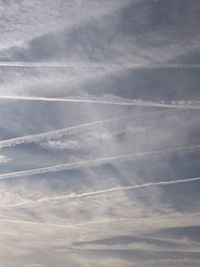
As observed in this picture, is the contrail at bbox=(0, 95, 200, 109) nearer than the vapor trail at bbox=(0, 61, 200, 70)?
No

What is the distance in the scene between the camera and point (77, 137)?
1096cm

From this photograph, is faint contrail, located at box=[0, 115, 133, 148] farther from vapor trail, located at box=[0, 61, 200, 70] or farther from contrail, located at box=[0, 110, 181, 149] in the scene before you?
vapor trail, located at box=[0, 61, 200, 70]

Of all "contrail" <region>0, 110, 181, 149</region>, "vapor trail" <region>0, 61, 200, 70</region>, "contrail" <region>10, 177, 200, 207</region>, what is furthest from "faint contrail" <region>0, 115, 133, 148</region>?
"contrail" <region>10, 177, 200, 207</region>

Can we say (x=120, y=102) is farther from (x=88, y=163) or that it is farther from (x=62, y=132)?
(x=88, y=163)

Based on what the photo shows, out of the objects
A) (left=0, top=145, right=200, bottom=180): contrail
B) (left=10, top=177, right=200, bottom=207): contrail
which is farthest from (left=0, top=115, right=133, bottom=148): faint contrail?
(left=10, top=177, right=200, bottom=207): contrail

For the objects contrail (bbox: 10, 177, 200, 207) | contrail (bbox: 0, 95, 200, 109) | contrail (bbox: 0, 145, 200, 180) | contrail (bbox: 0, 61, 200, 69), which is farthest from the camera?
contrail (bbox: 10, 177, 200, 207)

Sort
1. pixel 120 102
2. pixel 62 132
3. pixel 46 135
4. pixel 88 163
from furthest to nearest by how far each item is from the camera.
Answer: pixel 88 163 < pixel 46 135 < pixel 62 132 < pixel 120 102

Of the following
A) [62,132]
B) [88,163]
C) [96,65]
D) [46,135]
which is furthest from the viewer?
[88,163]

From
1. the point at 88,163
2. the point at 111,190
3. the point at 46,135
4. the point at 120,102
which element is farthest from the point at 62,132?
the point at 111,190

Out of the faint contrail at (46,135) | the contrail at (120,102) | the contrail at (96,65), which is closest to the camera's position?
the contrail at (96,65)

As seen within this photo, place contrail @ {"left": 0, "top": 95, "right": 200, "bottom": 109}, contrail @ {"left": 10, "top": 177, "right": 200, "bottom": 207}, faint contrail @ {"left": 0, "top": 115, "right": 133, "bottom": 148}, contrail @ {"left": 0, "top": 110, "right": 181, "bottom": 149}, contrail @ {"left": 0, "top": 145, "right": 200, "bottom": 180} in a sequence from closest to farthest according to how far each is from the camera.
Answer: contrail @ {"left": 0, "top": 95, "right": 200, "bottom": 109} < contrail @ {"left": 0, "top": 110, "right": 181, "bottom": 149} < faint contrail @ {"left": 0, "top": 115, "right": 133, "bottom": 148} < contrail @ {"left": 0, "top": 145, "right": 200, "bottom": 180} < contrail @ {"left": 10, "top": 177, "right": 200, "bottom": 207}

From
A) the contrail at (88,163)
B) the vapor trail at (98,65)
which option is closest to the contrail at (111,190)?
the contrail at (88,163)

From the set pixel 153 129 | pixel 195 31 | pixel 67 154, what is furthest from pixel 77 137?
pixel 195 31

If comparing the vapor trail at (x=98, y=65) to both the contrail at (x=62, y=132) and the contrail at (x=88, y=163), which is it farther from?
the contrail at (x=88, y=163)
